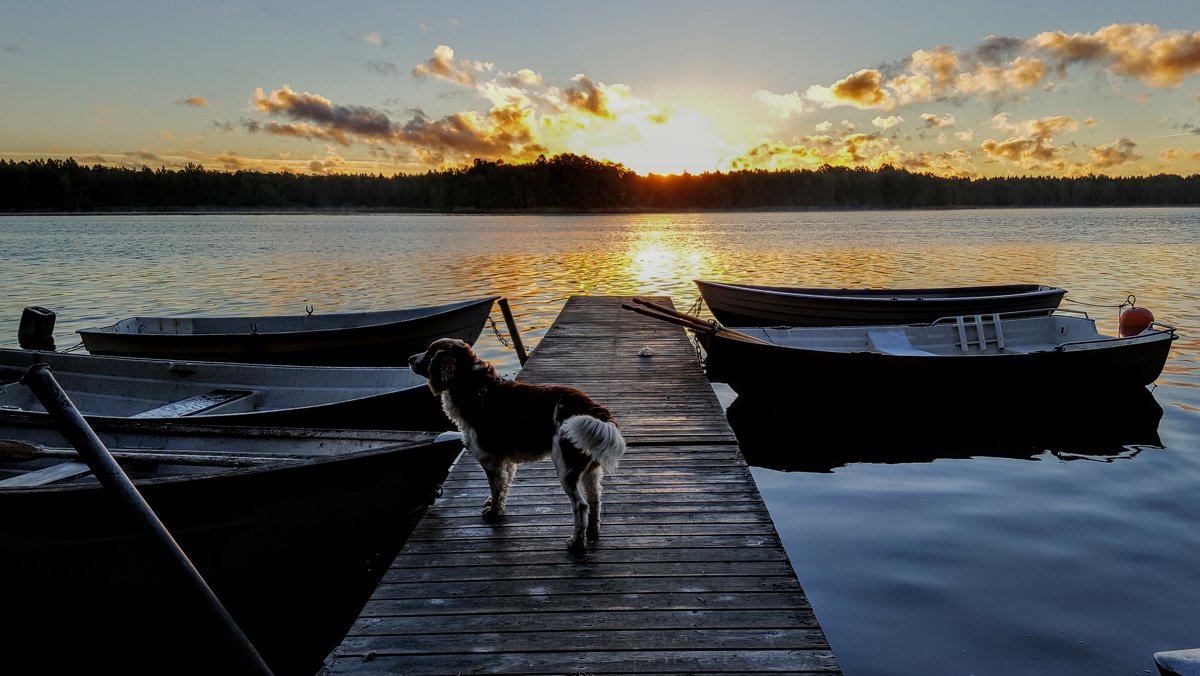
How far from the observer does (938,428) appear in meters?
10.1

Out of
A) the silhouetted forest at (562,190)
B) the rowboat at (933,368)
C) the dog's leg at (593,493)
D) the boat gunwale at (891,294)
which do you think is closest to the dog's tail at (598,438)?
the dog's leg at (593,493)

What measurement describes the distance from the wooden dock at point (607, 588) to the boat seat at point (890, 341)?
21.0 feet

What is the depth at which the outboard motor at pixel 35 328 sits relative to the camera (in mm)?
11125

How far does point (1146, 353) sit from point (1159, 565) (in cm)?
596

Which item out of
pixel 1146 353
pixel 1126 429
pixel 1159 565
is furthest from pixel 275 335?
pixel 1146 353

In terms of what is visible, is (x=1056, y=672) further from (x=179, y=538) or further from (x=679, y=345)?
(x=679, y=345)

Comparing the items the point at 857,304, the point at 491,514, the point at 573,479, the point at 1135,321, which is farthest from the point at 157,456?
the point at 1135,321

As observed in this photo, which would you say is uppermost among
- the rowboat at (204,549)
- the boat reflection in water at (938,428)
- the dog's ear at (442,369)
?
the dog's ear at (442,369)

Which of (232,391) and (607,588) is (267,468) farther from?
(232,391)

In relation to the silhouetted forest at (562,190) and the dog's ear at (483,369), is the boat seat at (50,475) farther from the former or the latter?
the silhouetted forest at (562,190)

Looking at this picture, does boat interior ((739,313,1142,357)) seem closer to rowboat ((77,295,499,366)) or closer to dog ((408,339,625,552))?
rowboat ((77,295,499,366))

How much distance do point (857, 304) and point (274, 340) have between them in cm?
1142

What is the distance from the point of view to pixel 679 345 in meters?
12.3

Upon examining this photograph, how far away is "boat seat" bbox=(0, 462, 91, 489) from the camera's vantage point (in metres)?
5.12
